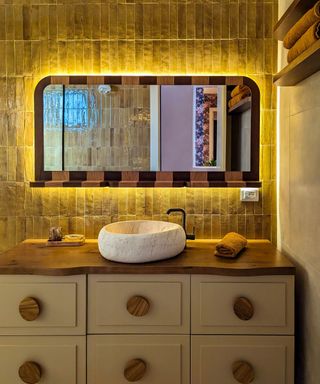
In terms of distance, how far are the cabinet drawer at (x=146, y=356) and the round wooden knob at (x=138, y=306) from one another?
11 centimetres

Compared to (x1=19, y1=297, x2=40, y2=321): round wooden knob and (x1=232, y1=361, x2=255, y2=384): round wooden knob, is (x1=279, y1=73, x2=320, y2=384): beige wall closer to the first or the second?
(x1=232, y1=361, x2=255, y2=384): round wooden knob

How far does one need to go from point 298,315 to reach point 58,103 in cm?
161

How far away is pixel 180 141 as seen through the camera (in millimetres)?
2365

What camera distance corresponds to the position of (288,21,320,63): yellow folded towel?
4.78 feet

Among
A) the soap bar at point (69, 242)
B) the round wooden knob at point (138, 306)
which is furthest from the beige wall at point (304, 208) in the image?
the soap bar at point (69, 242)

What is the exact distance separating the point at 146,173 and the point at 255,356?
107cm

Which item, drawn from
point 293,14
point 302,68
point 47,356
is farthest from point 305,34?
point 47,356

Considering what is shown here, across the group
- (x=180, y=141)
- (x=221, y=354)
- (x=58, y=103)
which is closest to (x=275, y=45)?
(x=180, y=141)

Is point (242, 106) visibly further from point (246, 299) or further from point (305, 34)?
point (246, 299)

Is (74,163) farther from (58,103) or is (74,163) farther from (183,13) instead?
(183,13)

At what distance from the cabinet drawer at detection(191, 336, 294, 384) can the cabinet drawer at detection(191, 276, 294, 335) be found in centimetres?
3

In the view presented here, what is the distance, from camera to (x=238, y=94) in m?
2.38

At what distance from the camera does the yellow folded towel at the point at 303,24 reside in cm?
147

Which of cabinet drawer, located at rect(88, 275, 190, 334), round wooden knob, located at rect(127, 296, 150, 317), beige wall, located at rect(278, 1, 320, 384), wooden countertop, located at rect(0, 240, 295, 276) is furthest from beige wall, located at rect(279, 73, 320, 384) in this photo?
round wooden knob, located at rect(127, 296, 150, 317)
